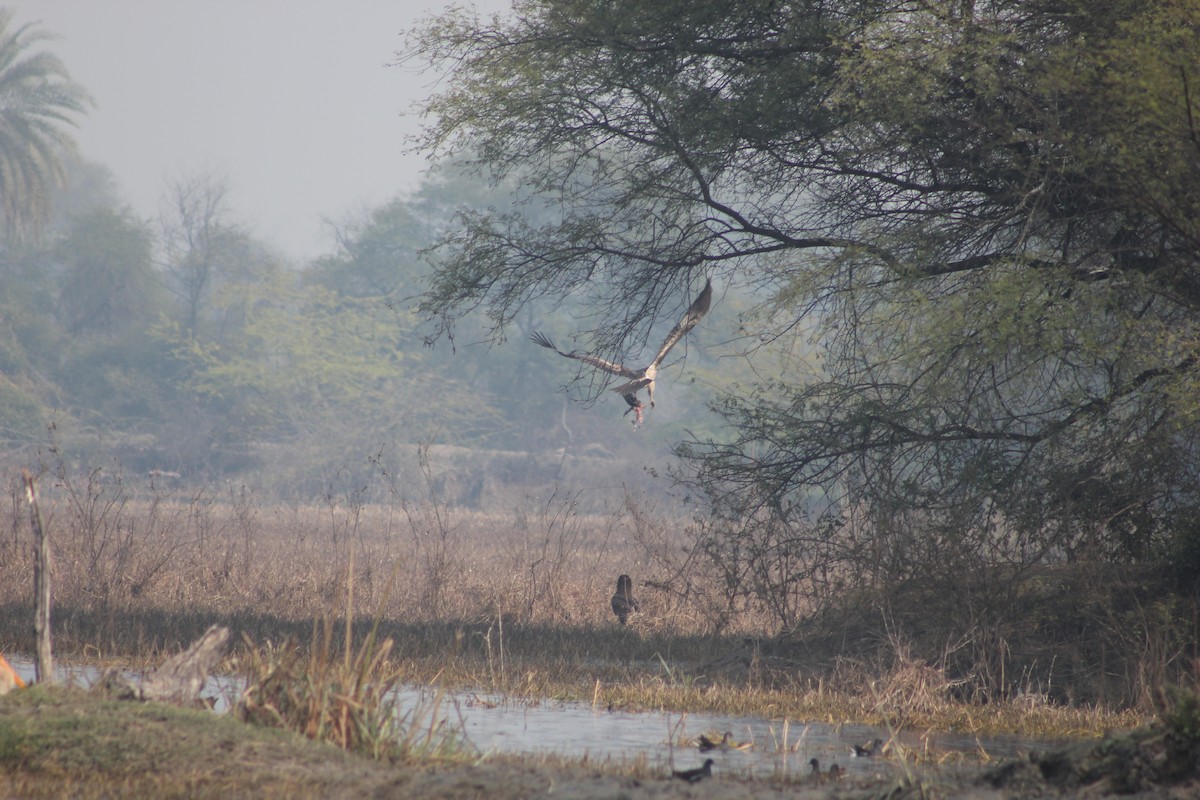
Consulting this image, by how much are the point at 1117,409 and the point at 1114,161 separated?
254cm

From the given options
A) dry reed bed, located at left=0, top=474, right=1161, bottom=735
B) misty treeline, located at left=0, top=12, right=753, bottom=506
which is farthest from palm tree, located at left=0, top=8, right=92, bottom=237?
dry reed bed, located at left=0, top=474, right=1161, bottom=735

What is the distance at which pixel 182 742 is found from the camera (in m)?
5.91

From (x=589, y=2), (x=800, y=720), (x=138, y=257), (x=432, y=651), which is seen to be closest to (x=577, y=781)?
(x=800, y=720)

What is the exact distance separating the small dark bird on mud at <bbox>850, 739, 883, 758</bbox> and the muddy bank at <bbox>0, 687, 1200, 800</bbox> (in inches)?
46.3

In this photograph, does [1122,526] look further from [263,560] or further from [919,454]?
[263,560]

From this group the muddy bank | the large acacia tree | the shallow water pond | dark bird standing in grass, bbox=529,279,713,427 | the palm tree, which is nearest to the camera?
the muddy bank

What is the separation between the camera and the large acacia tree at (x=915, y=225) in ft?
32.6

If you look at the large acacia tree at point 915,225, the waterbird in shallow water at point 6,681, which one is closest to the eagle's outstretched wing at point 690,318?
the large acacia tree at point 915,225

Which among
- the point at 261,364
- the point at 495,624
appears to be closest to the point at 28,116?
the point at 261,364

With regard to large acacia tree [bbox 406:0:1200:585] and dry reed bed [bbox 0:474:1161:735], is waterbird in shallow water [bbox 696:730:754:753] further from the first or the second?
large acacia tree [bbox 406:0:1200:585]

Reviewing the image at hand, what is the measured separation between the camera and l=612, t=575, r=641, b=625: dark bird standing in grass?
14195mm

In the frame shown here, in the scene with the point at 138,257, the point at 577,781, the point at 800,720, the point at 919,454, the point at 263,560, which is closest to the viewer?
the point at 577,781

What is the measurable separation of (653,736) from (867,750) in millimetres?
1417

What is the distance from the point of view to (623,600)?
562 inches
